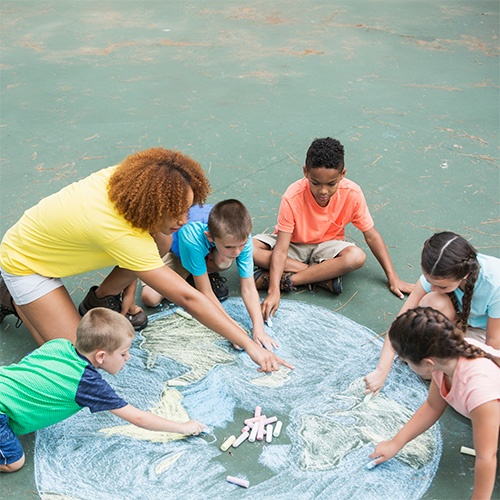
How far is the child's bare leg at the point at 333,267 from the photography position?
3773 mm

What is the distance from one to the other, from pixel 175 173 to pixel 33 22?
683cm

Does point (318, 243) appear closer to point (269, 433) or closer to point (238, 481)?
point (269, 433)

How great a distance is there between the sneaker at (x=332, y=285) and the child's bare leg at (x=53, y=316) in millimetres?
1492

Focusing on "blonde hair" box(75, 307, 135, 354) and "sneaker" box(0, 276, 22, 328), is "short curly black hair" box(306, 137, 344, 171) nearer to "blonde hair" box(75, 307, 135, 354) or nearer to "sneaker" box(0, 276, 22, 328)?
"blonde hair" box(75, 307, 135, 354)

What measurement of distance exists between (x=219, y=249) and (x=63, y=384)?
3.65 ft

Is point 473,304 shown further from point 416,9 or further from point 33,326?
point 416,9

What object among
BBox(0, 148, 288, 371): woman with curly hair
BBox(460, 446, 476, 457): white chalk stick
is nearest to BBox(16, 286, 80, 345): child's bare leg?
BBox(0, 148, 288, 371): woman with curly hair

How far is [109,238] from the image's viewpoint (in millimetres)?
2879

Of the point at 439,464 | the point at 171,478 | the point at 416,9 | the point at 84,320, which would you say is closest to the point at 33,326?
the point at 84,320

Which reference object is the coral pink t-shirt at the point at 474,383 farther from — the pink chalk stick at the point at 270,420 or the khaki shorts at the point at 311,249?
the khaki shorts at the point at 311,249

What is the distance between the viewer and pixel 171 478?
8.70 ft

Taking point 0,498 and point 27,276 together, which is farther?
point 27,276

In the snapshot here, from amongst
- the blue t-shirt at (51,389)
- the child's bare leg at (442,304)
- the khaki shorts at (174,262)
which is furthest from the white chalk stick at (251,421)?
the khaki shorts at (174,262)

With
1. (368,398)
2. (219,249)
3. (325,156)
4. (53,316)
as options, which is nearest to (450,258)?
(368,398)
